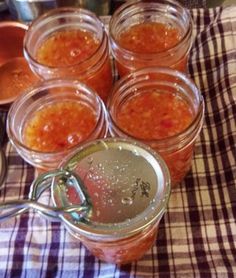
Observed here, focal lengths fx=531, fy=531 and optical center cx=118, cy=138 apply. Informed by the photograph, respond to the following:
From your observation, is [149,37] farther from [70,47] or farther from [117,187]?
[117,187]

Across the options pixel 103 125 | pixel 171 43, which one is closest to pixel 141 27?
pixel 171 43

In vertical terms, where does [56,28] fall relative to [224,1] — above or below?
above

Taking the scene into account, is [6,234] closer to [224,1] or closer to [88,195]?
[88,195]

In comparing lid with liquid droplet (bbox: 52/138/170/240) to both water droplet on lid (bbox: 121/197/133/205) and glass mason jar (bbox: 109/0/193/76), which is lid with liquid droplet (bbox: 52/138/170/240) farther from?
glass mason jar (bbox: 109/0/193/76)

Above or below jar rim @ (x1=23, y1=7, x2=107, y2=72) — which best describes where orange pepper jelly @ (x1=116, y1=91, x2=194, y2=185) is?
below

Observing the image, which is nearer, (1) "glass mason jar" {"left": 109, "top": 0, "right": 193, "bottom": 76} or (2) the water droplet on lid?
(2) the water droplet on lid

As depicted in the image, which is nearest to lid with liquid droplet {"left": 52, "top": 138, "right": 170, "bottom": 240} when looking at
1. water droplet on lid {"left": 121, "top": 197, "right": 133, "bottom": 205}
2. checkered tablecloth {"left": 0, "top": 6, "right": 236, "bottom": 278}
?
water droplet on lid {"left": 121, "top": 197, "right": 133, "bottom": 205}

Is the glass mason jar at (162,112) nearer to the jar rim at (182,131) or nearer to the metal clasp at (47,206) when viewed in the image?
the jar rim at (182,131)
